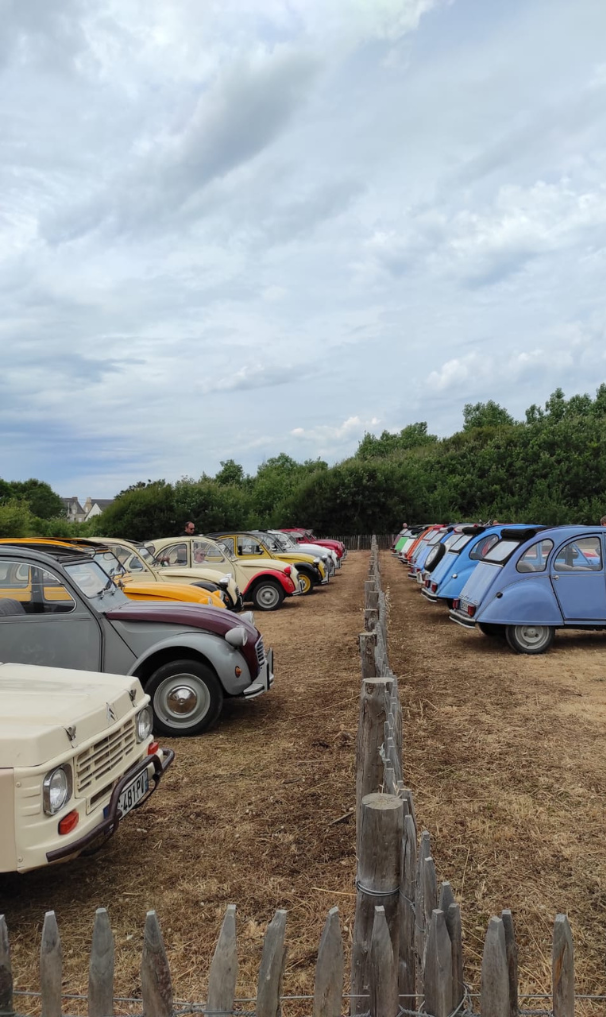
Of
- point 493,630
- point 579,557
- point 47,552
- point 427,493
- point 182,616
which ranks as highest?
point 427,493

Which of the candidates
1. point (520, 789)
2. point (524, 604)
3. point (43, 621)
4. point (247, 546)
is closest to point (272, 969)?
point (520, 789)

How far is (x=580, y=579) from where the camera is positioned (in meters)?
9.98

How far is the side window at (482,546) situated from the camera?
43.9 feet

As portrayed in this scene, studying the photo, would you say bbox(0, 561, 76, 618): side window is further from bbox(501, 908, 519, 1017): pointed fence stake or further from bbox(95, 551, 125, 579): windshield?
bbox(501, 908, 519, 1017): pointed fence stake

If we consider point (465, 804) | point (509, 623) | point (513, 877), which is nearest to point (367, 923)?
point (513, 877)

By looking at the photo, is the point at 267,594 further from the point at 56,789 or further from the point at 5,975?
the point at 5,975

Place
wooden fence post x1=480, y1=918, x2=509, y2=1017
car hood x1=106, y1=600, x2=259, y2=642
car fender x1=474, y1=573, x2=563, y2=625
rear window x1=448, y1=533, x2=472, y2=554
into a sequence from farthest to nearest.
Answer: rear window x1=448, y1=533, x2=472, y2=554 < car fender x1=474, y1=573, x2=563, y2=625 < car hood x1=106, y1=600, x2=259, y2=642 < wooden fence post x1=480, y1=918, x2=509, y2=1017

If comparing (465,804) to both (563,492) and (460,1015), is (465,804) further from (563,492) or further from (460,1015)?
(563,492)

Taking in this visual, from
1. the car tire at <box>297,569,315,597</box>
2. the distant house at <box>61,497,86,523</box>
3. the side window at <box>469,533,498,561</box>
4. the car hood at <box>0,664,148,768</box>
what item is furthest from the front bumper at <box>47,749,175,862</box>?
the distant house at <box>61,497,86,523</box>

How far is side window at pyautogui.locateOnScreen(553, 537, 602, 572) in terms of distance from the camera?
10.0 m

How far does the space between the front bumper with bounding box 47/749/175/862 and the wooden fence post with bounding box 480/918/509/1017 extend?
202 centimetres

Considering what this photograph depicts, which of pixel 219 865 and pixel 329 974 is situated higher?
pixel 329 974

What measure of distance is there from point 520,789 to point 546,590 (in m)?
5.31

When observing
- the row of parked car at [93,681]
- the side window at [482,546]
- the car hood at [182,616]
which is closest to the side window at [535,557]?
the side window at [482,546]
